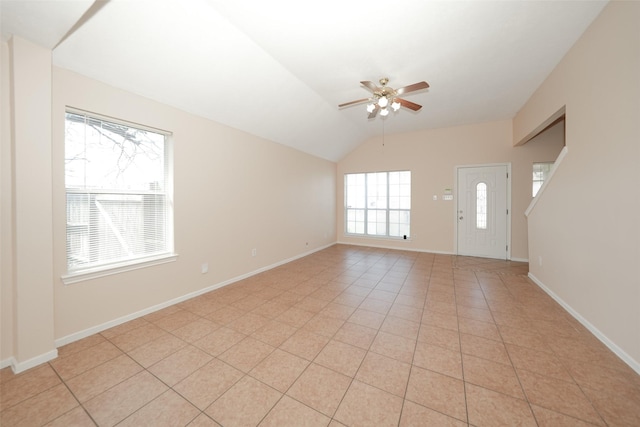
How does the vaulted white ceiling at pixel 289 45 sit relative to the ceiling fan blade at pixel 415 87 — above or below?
above

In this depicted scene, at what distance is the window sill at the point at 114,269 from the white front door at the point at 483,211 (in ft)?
19.1

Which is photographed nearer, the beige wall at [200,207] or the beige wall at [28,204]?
the beige wall at [28,204]

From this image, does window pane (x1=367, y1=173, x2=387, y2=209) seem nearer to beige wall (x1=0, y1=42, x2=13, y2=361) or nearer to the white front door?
the white front door

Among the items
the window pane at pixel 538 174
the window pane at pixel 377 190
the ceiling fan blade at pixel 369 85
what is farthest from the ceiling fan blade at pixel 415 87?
the window pane at pixel 538 174

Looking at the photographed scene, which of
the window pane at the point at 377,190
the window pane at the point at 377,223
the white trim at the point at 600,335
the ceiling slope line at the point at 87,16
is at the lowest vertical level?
the white trim at the point at 600,335

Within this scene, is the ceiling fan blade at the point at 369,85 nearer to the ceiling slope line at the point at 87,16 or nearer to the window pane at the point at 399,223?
the ceiling slope line at the point at 87,16

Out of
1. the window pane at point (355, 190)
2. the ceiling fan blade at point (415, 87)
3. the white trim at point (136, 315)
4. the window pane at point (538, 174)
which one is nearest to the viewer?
the white trim at point (136, 315)

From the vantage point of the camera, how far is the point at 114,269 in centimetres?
242

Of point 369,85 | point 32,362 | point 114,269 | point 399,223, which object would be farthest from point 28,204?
point 399,223

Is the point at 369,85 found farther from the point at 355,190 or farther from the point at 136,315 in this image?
the point at 355,190

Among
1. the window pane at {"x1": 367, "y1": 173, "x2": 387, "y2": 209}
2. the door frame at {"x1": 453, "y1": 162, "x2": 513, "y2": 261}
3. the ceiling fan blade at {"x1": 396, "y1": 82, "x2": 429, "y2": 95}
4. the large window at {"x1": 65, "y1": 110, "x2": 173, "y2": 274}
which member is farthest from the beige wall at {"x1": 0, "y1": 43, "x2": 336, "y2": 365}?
the door frame at {"x1": 453, "y1": 162, "x2": 513, "y2": 261}

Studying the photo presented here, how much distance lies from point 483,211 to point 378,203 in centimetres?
246

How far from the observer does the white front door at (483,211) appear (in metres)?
5.12

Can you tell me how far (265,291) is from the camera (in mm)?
3422
